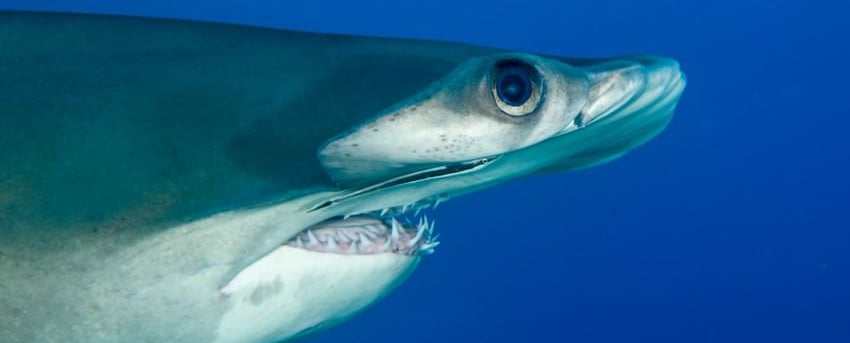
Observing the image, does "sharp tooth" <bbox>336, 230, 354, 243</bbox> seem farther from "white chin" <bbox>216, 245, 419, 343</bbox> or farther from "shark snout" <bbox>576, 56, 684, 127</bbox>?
"shark snout" <bbox>576, 56, 684, 127</bbox>

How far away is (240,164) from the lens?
1.71 metres

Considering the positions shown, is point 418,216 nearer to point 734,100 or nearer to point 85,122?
point 85,122

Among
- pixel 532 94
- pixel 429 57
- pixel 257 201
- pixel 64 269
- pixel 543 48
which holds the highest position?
pixel 543 48

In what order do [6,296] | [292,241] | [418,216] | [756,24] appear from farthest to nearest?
[756,24], [418,216], [292,241], [6,296]

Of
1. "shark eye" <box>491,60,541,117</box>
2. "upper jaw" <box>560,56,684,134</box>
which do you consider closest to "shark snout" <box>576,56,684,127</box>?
"upper jaw" <box>560,56,684,134</box>

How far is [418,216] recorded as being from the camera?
245 cm

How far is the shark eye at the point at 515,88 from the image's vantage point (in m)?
1.47

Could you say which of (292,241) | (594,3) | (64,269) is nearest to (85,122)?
(64,269)

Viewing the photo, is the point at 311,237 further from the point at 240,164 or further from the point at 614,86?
the point at 614,86

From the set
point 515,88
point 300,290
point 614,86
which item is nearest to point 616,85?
point 614,86

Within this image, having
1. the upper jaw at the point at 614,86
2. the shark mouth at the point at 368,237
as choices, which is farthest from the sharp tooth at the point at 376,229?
the upper jaw at the point at 614,86

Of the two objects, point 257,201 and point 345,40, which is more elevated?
point 345,40

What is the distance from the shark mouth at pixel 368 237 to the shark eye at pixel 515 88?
2.72 ft

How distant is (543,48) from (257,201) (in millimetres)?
45571
